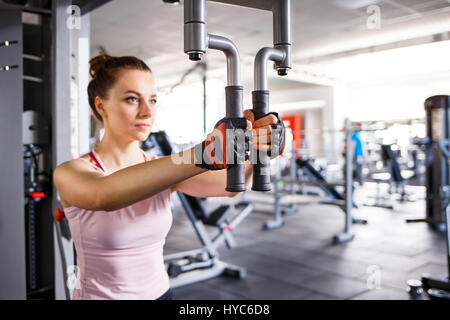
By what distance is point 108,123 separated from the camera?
2.70 feet

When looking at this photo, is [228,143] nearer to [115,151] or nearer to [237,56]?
[237,56]

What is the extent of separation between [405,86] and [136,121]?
1.58 feet

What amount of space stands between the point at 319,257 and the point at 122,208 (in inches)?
119

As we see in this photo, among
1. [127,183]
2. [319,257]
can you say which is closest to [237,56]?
[127,183]

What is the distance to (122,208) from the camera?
2.51ft

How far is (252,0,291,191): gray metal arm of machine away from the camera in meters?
0.40

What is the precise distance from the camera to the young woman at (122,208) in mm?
692

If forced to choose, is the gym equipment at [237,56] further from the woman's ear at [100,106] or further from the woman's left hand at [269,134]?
the woman's ear at [100,106]

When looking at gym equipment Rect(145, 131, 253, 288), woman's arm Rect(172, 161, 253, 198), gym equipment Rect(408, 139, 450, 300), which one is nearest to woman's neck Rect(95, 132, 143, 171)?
woman's arm Rect(172, 161, 253, 198)

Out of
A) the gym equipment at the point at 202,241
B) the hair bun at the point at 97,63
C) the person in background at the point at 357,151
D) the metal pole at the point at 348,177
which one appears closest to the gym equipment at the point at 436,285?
the gym equipment at the point at 202,241

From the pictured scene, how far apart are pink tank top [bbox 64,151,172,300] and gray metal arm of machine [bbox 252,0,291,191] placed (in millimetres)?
530

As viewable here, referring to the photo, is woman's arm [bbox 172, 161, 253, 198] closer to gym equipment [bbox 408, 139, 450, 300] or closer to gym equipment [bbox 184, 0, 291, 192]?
gym equipment [bbox 184, 0, 291, 192]

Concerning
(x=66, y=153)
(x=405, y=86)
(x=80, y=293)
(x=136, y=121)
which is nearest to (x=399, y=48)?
(x=405, y=86)

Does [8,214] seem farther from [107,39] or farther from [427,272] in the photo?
[427,272]
